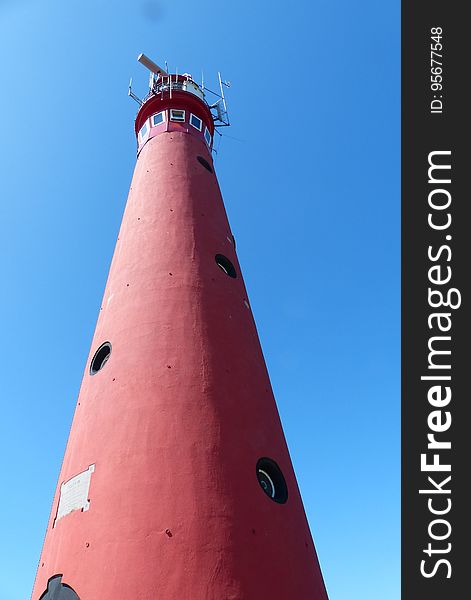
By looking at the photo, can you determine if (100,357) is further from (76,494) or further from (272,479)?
(272,479)

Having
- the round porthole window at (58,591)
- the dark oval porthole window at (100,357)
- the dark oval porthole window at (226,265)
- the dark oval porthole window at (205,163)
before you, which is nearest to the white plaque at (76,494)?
the round porthole window at (58,591)

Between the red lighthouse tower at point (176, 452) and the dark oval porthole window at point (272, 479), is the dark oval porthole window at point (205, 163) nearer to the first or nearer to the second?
the red lighthouse tower at point (176, 452)

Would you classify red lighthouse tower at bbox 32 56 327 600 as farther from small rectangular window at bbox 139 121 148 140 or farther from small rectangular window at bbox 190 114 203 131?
small rectangular window at bbox 139 121 148 140

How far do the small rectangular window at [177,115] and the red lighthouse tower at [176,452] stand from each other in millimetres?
3825

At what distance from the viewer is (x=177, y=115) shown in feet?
43.4

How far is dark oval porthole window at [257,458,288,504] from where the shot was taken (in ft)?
23.6

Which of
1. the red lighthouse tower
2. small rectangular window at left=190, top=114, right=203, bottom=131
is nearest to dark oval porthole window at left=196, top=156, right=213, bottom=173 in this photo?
small rectangular window at left=190, top=114, right=203, bottom=131

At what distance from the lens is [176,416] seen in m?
6.80

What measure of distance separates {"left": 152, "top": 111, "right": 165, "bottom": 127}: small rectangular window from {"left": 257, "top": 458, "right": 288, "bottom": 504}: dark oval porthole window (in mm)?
9252

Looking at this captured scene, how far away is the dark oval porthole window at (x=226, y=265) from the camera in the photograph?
9781mm

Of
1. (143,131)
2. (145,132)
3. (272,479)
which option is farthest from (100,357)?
(143,131)

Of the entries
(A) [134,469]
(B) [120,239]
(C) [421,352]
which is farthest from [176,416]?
(B) [120,239]

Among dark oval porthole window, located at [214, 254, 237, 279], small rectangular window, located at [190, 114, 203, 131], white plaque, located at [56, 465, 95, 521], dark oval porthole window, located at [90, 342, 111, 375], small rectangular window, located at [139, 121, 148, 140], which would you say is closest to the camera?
white plaque, located at [56, 465, 95, 521]

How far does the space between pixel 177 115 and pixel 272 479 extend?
9.53 meters
